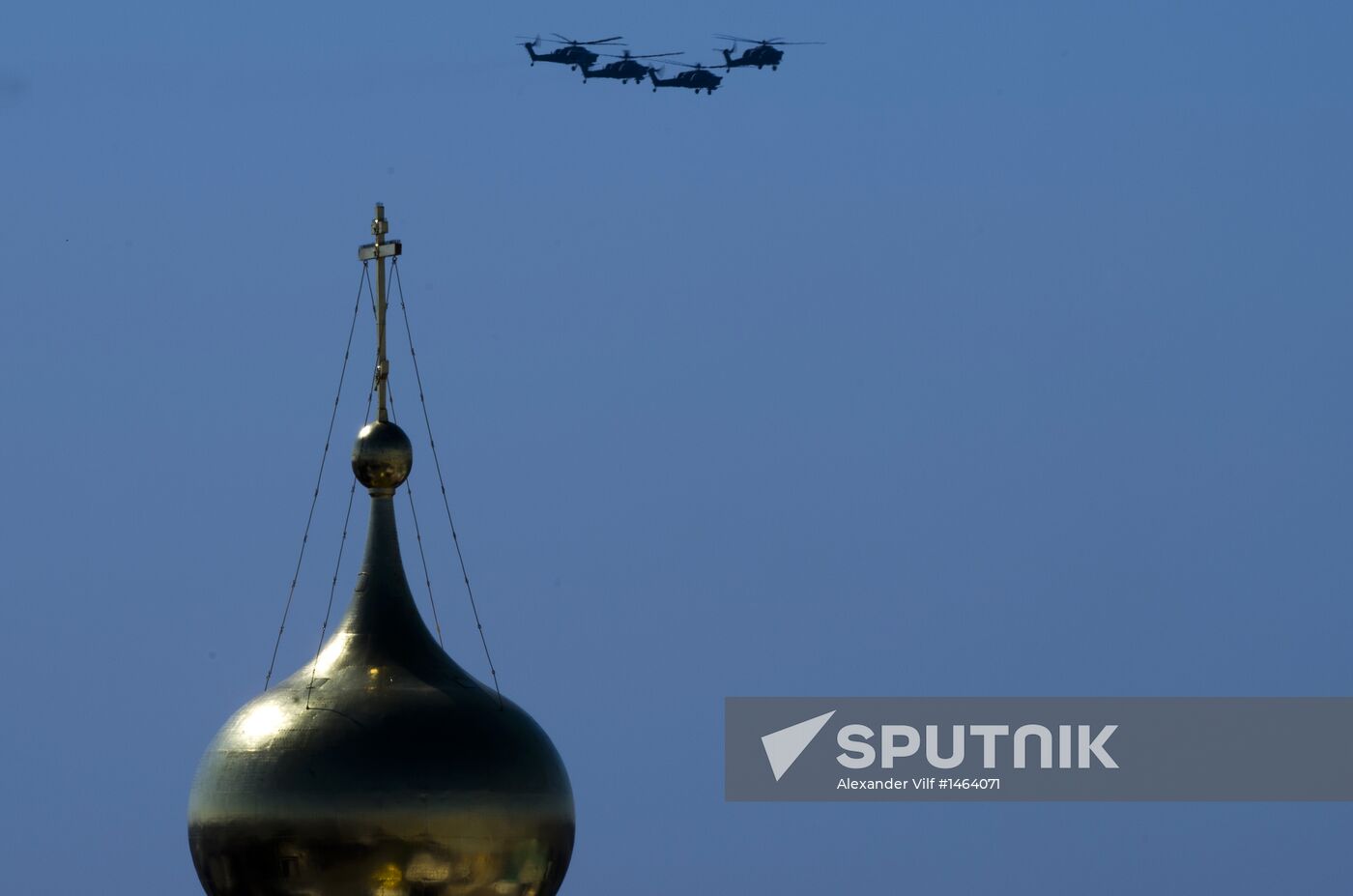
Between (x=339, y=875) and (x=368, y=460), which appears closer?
(x=339, y=875)

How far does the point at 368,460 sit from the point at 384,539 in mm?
1133

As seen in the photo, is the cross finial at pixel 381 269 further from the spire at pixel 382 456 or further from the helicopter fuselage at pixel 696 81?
the helicopter fuselage at pixel 696 81

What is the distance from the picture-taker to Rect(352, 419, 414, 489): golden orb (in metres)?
46.4

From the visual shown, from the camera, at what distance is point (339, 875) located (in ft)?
141

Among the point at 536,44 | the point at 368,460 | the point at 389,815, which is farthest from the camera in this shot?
the point at 536,44

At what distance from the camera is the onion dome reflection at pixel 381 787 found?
4278 centimetres

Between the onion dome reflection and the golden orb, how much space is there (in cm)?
230

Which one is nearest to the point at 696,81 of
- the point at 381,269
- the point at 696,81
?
the point at 696,81

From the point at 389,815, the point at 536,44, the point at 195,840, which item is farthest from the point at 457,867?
the point at 536,44

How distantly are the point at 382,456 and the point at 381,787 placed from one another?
5561 mm

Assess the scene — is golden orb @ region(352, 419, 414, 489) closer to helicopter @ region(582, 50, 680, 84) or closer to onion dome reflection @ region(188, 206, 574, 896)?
onion dome reflection @ region(188, 206, 574, 896)

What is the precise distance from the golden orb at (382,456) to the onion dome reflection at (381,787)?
2296 mm

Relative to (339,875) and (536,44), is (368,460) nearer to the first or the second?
(339,875)

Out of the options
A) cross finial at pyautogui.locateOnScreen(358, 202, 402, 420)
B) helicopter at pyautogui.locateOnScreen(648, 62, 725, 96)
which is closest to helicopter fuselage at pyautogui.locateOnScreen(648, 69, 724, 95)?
helicopter at pyautogui.locateOnScreen(648, 62, 725, 96)
